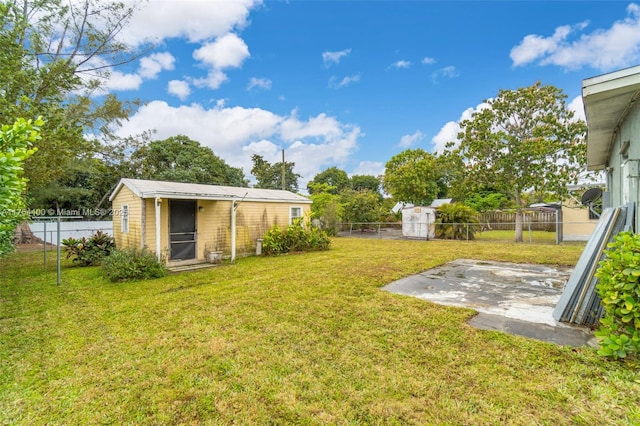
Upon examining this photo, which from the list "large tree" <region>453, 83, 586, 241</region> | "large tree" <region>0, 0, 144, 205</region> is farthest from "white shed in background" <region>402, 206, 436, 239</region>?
"large tree" <region>0, 0, 144, 205</region>

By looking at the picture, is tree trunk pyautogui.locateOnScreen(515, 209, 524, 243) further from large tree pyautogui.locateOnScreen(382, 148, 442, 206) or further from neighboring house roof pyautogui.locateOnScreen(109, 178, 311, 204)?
large tree pyautogui.locateOnScreen(382, 148, 442, 206)

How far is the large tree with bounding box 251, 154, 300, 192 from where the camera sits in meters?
35.1

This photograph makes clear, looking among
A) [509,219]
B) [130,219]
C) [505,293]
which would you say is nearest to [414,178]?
[509,219]

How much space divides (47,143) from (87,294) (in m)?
4.23

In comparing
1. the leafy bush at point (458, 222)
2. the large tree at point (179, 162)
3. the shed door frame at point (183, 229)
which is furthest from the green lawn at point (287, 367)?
the large tree at point (179, 162)

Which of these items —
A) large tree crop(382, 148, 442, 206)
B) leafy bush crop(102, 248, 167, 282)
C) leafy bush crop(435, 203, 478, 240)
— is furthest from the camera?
large tree crop(382, 148, 442, 206)

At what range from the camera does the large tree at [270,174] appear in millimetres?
35094

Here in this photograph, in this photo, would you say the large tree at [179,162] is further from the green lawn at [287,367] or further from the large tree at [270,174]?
the green lawn at [287,367]

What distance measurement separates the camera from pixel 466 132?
14.5m

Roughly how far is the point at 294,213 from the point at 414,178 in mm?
16435

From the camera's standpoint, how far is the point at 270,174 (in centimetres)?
3522

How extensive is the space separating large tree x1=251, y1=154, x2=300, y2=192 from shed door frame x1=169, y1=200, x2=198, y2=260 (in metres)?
25.6

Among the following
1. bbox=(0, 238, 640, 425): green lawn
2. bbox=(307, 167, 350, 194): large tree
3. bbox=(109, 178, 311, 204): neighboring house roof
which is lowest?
bbox=(0, 238, 640, 425): green lawn

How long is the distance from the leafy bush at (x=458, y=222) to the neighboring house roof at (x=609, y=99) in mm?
10187
